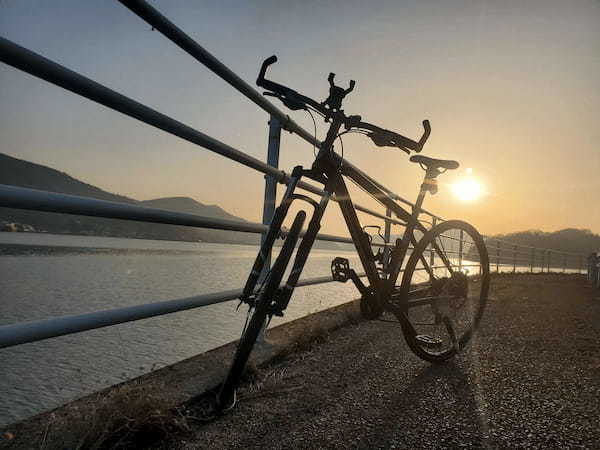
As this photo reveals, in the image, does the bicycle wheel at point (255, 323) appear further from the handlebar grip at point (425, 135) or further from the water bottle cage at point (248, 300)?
the handlebar grip at point (425, 135)

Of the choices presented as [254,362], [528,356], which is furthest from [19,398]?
[528,356]

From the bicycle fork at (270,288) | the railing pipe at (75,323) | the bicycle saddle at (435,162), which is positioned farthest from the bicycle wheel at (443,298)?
the railing pipe at (75,323)

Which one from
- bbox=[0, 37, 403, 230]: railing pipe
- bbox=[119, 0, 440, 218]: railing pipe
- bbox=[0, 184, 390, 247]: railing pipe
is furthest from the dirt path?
bbox=[119, 0, 440, 218]: railing pipe

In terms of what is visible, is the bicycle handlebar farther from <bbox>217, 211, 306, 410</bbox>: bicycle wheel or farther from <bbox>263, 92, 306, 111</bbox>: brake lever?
<bbox>217, 211, 306, 410</bbox>: bicycle wheel

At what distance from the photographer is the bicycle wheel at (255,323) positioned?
1.58 meters

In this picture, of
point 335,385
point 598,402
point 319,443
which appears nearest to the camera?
point 319,443

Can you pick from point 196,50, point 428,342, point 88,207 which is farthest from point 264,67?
point 428,342

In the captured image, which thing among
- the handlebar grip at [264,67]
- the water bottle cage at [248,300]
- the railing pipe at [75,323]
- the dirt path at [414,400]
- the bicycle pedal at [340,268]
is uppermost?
the handlebar grip at [264,67]

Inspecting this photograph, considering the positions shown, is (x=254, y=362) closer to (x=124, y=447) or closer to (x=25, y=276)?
(x=124, y=447)

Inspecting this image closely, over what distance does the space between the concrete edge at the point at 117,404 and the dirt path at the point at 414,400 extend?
0.50 ft

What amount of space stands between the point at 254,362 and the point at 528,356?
174 cm

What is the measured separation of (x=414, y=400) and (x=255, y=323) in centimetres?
83

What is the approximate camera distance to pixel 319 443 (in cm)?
137

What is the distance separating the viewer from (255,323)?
5.19 feet
